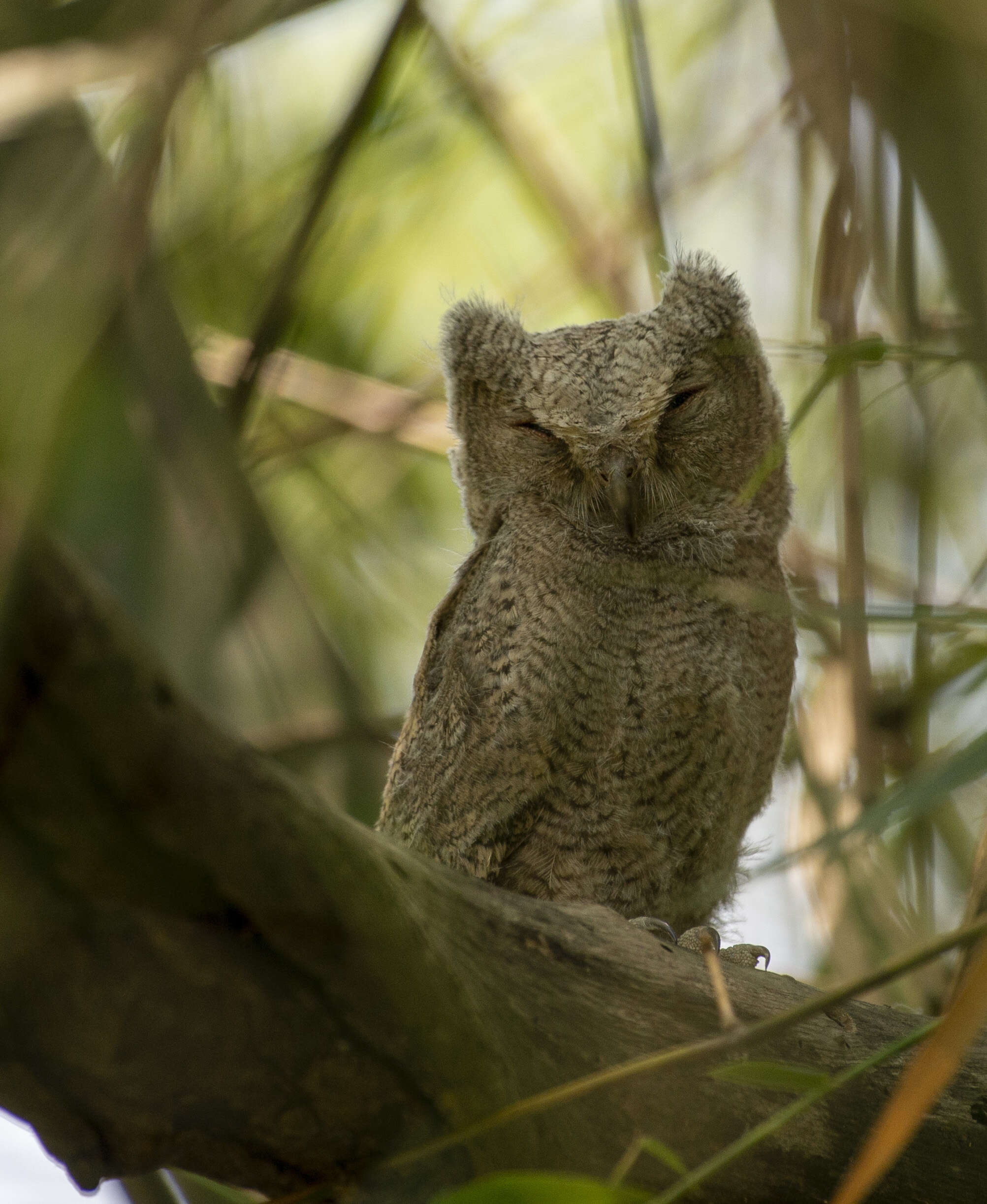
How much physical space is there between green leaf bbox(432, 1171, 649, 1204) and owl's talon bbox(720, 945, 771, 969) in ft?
4.47

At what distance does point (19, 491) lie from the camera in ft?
2.74

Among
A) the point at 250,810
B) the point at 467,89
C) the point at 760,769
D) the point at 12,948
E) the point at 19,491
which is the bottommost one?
the point at 12,948

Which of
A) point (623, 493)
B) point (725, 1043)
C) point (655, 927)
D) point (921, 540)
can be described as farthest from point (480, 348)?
point (725, 1043)

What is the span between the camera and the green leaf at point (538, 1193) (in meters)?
0.89

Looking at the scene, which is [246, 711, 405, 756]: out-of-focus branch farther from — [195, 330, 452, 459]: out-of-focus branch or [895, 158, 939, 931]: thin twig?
[895, 158, 939, 931]: thin twig

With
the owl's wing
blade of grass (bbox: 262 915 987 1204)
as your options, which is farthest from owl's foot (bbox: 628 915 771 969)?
blade of grass (bbox: 262 915 987 1204)

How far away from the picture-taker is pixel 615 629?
2486 mm

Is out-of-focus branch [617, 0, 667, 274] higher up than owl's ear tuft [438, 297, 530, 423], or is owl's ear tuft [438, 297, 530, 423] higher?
owl's ear tuft [438, 297, 530, 423]

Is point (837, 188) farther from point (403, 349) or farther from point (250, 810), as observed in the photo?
point (403, 349)

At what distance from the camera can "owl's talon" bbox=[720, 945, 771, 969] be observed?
2.29 meters

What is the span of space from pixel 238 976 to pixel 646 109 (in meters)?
1.74

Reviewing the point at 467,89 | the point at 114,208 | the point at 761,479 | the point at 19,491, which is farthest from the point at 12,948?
the point at 467,89

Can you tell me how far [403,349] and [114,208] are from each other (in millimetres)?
2289

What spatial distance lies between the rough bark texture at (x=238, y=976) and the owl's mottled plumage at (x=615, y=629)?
77 centimetres
